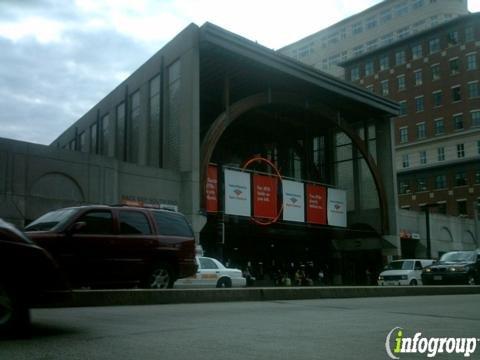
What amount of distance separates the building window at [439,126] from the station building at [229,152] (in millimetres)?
26960

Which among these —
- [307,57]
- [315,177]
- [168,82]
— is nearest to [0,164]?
[168,82]

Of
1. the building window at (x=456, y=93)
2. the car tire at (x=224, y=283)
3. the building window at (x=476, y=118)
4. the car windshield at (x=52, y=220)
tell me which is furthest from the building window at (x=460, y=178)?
the car windshield at (x=52, y=220)

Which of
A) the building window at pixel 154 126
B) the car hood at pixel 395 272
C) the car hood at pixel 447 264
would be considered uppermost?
the building window at pixel 154 126

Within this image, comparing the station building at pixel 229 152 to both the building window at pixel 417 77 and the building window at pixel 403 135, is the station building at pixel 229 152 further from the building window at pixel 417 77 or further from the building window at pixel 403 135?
the building window at pixel 417 77

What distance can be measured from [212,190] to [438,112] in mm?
47734

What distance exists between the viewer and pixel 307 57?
103625mm

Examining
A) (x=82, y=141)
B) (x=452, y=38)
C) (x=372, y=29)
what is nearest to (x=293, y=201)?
(x=82, y=141)

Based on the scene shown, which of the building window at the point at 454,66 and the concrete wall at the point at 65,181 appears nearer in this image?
the concrete wall at the point at 65,181

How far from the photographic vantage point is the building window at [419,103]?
76.4m

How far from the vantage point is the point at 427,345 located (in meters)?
6.18

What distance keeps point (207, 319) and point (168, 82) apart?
96.5ft

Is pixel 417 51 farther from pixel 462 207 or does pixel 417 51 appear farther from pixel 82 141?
pixel 82 141

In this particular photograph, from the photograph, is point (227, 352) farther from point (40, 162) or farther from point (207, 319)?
point (40, 162)

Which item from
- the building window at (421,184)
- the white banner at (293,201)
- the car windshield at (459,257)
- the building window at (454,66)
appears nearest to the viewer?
the car windshield at (459,257)
